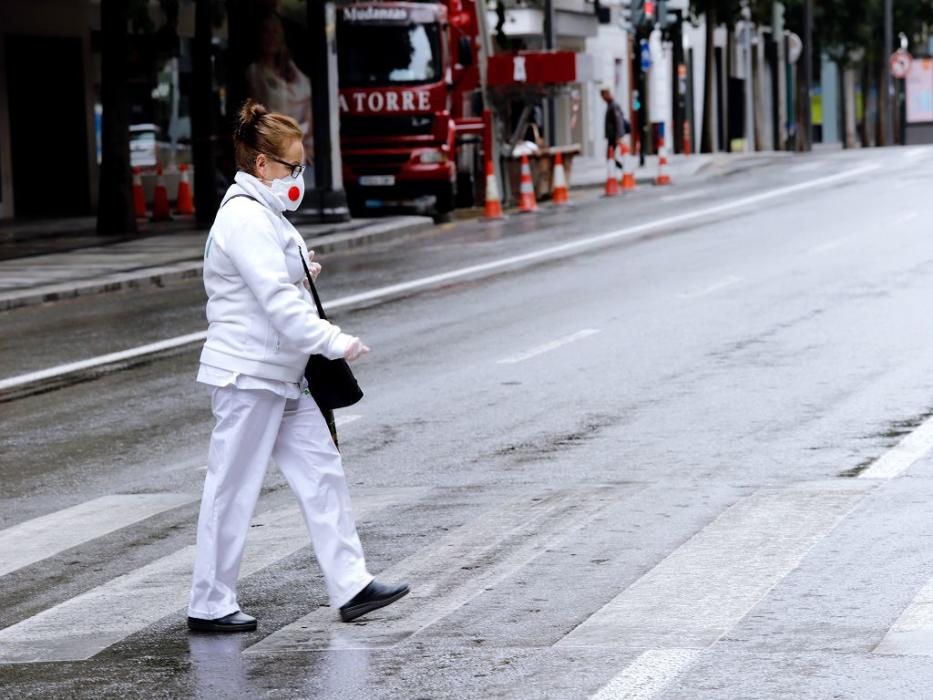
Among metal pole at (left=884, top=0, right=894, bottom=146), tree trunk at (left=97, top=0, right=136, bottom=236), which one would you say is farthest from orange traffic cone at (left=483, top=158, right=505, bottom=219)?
metal pole at (left=884, top=0, right=894, bottom=146)

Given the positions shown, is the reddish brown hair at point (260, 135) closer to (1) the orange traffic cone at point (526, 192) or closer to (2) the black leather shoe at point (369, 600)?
(2) the black leather shoe at point (369, 600)

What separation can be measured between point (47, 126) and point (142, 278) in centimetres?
1491

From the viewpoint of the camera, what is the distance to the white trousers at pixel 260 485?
659 centimetres

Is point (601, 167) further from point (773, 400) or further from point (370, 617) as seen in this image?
A: point (370, 617)

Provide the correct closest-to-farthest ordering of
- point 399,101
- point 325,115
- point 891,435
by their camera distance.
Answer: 1. point 891,435
2. point 325,115
3. point 399,101

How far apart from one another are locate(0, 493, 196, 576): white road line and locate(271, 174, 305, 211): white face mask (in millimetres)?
2115

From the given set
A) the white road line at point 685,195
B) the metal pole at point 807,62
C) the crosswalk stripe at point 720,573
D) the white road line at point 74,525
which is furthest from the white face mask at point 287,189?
the metal pole at point 807,62

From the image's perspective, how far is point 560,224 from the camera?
27703mm

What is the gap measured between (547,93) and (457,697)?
28716 mm

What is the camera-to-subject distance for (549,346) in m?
14.2

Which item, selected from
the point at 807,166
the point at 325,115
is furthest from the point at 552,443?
the point at 807,166

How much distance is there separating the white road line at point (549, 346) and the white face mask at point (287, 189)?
22.5ft

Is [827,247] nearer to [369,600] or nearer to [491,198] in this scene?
[491,198]

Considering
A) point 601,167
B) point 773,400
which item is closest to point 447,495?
point 773,400
